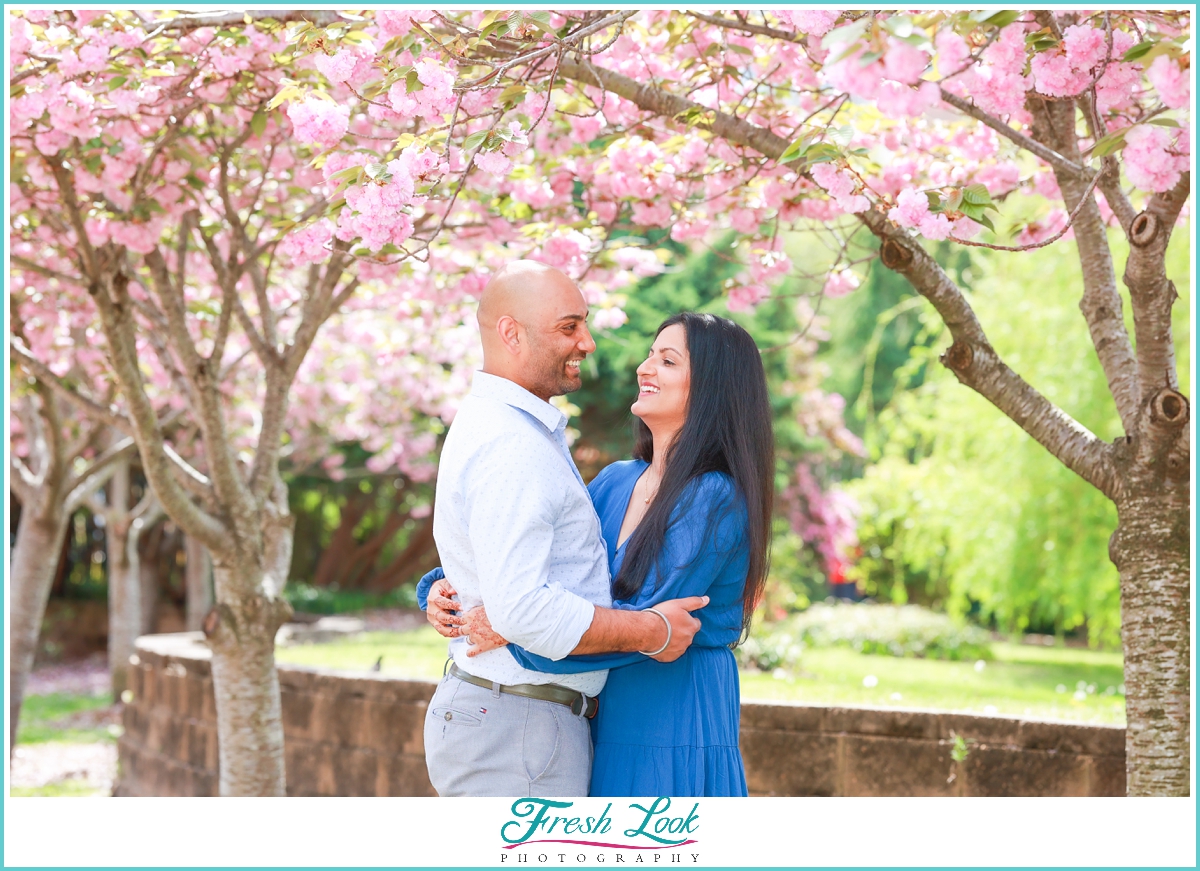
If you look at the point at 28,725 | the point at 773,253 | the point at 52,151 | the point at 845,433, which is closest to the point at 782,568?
the point at 845,433

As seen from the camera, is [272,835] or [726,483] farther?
[272,835]

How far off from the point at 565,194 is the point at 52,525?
4380 mm

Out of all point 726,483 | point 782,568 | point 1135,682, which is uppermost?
point 726,483

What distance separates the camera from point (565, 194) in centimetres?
417

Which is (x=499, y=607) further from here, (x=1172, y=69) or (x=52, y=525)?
(x=52, y=525)

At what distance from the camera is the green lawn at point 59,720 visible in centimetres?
901

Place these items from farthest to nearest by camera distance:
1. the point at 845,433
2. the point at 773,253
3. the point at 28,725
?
the point at 845,433, the point at 28,725, the point at 773,253

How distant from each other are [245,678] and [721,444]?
2820 mm

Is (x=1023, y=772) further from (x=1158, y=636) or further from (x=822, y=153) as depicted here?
(x=822, y=153)

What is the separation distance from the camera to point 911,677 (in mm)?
7969

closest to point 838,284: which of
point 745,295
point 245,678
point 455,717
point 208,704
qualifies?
point 745,295

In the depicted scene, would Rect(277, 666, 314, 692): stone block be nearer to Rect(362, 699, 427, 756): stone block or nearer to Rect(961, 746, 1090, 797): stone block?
Rect(362, 699, 427, 756): stone block

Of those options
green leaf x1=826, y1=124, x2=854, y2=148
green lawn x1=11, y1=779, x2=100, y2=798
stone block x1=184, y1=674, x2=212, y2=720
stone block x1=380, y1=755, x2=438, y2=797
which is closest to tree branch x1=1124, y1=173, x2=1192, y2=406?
green leaf x1=826, y1=124, x2=854, y2=148

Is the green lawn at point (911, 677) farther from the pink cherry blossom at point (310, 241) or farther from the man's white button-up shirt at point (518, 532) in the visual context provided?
the pink cherry blossom at point (310, 241)
